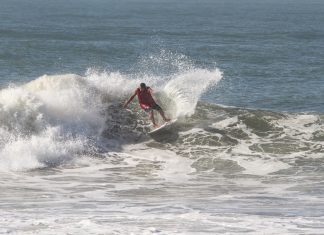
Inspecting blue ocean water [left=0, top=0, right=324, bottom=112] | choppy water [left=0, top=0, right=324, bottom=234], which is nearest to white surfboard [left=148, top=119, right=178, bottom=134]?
choppy water [left=0, top=0, right=324, bottom=234]

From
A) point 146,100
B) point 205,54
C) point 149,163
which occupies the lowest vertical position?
point 149,163

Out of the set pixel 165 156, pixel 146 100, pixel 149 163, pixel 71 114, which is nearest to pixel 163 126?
pixel 146 100

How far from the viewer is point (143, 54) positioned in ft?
153

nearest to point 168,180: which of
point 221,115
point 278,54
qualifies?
point 221,115

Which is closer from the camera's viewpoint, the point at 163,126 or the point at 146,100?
the point at 146,100

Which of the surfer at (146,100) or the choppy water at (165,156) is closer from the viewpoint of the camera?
the choppy water at (165,156)

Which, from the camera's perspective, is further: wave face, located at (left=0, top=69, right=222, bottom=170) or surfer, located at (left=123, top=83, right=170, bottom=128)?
surfer, located at (left=123, top=83, right=170, bottom=128)

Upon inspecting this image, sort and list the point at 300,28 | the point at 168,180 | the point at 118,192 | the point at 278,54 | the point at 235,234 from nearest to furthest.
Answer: the point at 235,234 < the point at 118,192 < the point at 168,180 < the point at 278,54 < the point at 300,28

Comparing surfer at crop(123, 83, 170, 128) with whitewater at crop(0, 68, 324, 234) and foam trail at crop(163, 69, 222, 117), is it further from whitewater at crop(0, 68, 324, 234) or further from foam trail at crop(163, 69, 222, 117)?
foam trail at crop(163, 69, 222, 117)

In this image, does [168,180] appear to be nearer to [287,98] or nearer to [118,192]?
[118,192]

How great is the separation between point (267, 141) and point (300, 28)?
173 ft

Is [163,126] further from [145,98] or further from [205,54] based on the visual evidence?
[205,54]

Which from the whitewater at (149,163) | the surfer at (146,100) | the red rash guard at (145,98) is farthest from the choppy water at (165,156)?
the red rash guard at (145,98)

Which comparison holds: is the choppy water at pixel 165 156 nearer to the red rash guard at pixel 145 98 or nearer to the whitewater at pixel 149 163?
the whitewater at pixel 149 163
